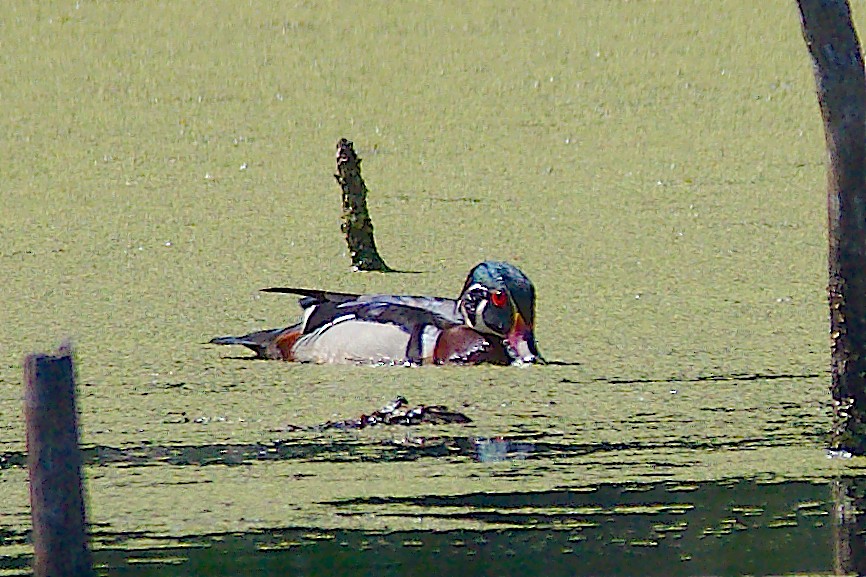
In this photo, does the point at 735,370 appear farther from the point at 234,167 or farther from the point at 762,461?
the point at 234,167

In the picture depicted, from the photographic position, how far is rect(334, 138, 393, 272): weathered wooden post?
545cm

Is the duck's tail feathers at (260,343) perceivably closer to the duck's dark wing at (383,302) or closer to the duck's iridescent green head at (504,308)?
the duck's dark wing at (383,302)

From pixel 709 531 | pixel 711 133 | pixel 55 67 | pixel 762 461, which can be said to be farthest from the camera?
pixel 55 67

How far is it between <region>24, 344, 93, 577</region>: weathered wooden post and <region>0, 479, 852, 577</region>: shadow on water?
0.34m

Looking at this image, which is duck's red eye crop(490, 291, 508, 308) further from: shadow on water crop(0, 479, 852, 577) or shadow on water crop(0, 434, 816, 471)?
shadow on water crop(0, 479, 852, 577)

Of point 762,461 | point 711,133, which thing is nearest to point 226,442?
point 762,461

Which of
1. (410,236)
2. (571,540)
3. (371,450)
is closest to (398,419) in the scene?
(371,450)

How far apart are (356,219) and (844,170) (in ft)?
7.72

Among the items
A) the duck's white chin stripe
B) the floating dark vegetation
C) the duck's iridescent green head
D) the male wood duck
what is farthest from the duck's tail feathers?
the floating dark vegetation

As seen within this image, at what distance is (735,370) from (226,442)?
114cm

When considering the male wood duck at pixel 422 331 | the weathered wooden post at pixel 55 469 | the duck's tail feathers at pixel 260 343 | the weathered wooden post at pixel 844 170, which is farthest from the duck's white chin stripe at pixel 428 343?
the weathered wooden post at pixel 55 469

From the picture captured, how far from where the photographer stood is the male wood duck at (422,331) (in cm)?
460

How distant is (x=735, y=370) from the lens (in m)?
4.39

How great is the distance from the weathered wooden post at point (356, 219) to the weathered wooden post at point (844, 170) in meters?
2.16
